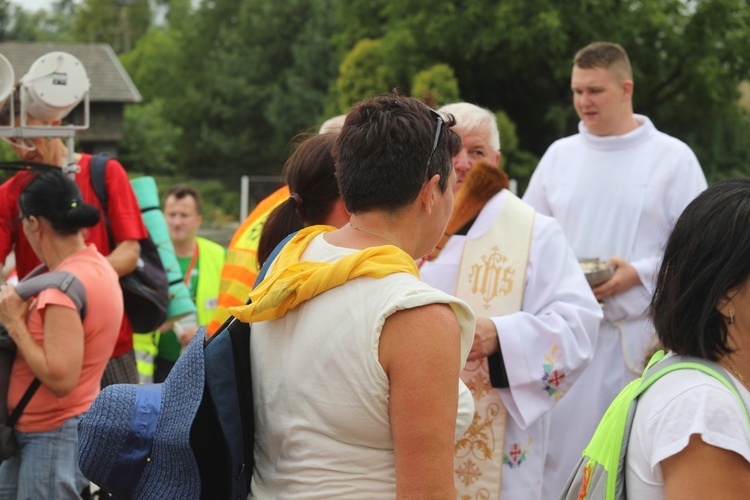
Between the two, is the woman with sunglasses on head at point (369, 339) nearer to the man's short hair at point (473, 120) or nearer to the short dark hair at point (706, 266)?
the short dark hair at point (706, 266)

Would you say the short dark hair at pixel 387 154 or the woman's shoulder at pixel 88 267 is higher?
the short dark hair at pixel 387 154

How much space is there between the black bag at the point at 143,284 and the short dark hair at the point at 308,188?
58.4 inches

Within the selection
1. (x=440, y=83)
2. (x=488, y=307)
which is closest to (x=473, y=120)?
(x=488, y=307)

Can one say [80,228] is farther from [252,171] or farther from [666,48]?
[252,171]

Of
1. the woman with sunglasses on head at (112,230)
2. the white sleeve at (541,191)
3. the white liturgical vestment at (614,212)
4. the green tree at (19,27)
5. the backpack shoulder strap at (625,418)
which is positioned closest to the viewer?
the backpack shoulder strap at (625,418)

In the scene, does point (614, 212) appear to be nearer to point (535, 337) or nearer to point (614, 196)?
point (614, 196)

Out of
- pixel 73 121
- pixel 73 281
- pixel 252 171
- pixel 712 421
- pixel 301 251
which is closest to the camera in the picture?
pixel 712 421

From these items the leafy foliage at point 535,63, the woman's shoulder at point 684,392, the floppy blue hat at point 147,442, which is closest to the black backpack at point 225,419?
the floppy blue hat at point 147,442

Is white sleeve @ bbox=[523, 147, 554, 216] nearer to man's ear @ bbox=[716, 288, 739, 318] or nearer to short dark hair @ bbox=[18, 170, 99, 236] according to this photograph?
short dark hair @ bbox=[18, 170, 99, 236]

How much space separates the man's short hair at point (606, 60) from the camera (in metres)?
5.00

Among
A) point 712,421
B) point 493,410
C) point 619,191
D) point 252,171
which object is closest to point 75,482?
point 493,410

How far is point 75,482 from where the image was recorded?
369cm

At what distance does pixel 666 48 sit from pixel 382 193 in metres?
26.6

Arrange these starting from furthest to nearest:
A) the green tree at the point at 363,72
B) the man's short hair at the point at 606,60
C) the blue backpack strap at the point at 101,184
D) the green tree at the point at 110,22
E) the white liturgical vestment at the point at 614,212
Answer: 1. the green tree at the point at 110,22
2. the green tree at the point at 363,72
3. the man's short hair at the point at 606,60
4. the white liturgical vestment at the point at 614,212
5. the blue backpack strap at the point at 101,184
